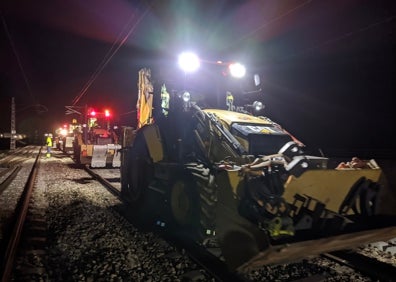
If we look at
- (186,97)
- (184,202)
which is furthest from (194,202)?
(186,97)

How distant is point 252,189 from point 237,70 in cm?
337

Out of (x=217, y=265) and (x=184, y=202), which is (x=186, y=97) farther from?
(x=217, y=265)

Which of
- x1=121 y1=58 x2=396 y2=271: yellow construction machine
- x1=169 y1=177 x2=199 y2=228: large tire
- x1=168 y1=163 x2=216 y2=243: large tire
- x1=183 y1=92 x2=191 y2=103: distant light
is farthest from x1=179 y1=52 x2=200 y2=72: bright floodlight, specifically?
x1=169 y1=177 x2=199 y2=228: large tire

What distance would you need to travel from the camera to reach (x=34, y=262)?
477 centimetres

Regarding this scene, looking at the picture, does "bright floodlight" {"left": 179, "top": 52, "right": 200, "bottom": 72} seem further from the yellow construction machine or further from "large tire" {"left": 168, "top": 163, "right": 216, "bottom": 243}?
"large tire" {"left": 168, "top": 163, "right": 216, "bottom": 243}

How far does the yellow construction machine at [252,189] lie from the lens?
4.04 metres

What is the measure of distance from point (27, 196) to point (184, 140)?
525 cm

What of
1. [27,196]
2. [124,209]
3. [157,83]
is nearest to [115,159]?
[27,196]

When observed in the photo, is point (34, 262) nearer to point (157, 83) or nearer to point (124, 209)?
point (124, 209)

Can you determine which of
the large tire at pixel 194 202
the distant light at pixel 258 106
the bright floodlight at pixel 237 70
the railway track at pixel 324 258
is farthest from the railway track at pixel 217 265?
the bright floodlight at pixel 237 70

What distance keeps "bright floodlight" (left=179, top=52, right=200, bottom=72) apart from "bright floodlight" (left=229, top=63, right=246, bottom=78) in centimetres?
78

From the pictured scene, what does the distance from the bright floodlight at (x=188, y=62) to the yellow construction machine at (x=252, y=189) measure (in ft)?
1.24

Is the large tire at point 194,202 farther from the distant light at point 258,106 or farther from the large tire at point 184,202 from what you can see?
the distant light at point 258,106

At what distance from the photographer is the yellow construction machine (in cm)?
404
